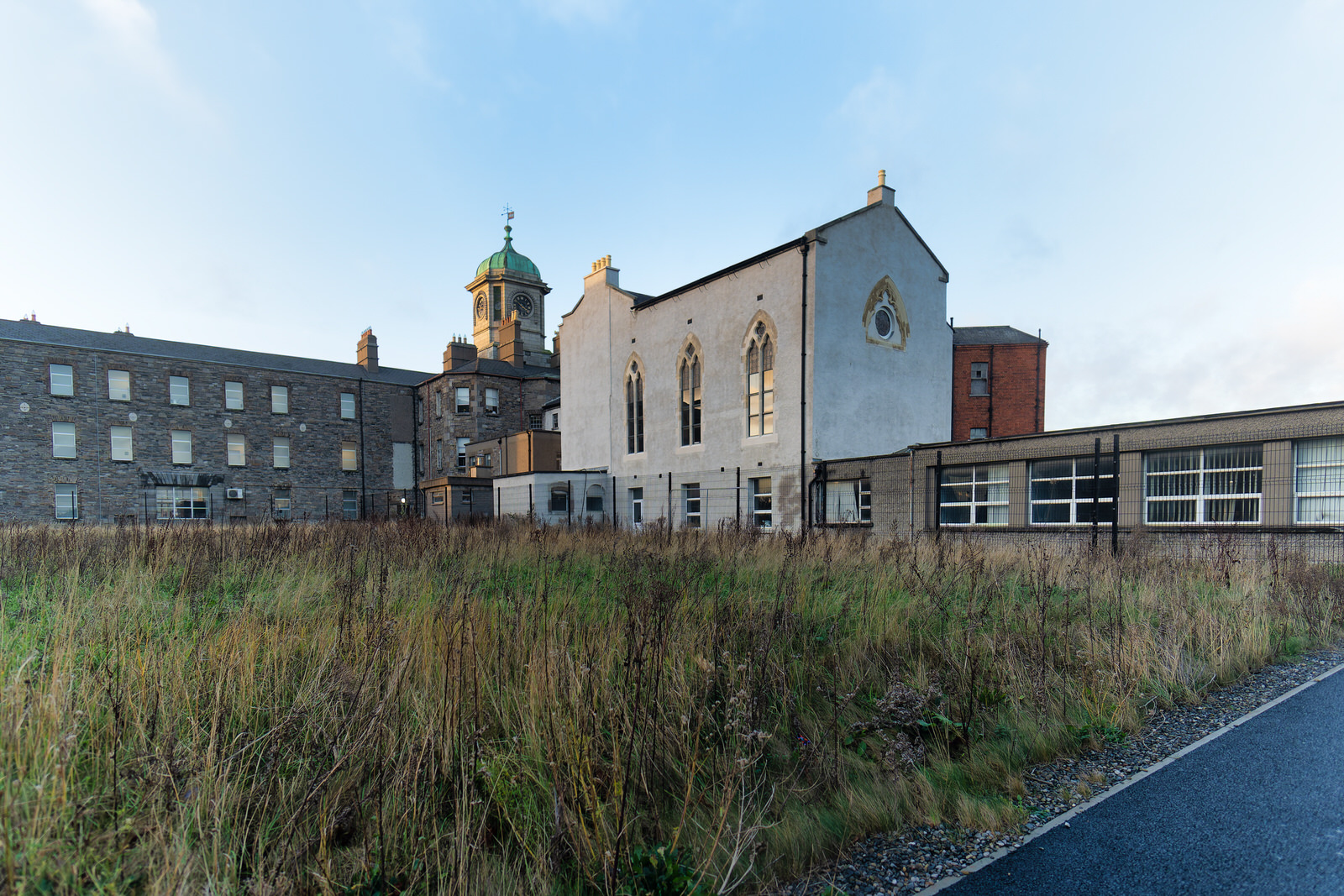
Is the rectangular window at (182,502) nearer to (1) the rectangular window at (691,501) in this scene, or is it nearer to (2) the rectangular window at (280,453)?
(2) the rectangular window at (280,453)

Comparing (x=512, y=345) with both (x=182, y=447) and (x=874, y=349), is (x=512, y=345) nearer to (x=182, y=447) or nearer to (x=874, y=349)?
(x=182, y=447)

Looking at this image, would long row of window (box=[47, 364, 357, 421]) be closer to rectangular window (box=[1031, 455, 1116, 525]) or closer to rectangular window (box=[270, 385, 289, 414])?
rectangular window (box=[270, 385, 289, 414])

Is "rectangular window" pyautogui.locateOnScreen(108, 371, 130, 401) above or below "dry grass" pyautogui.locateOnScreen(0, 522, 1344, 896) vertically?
above

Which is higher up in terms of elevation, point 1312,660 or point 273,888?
point 273,888

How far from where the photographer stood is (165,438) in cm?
3594

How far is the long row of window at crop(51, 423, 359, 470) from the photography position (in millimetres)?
33188

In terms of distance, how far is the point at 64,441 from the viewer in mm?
33188

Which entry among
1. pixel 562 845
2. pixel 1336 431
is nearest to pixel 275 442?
pixel 562 845

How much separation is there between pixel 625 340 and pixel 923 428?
45.2ft

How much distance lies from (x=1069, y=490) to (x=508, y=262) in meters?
60.4

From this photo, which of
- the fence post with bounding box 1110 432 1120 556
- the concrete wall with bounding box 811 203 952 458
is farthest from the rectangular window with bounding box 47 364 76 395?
the fence post with bounding box 1110 432 1120 556

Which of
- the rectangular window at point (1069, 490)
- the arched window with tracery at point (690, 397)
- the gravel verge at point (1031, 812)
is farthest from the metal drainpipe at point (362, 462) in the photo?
the gravel verge at point (1031, 812)

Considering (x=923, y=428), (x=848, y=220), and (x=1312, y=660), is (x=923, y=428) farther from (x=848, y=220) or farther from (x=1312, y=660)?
(x=1312, y=660)

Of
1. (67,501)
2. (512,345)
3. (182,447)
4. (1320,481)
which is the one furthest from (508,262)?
(1320,481)
